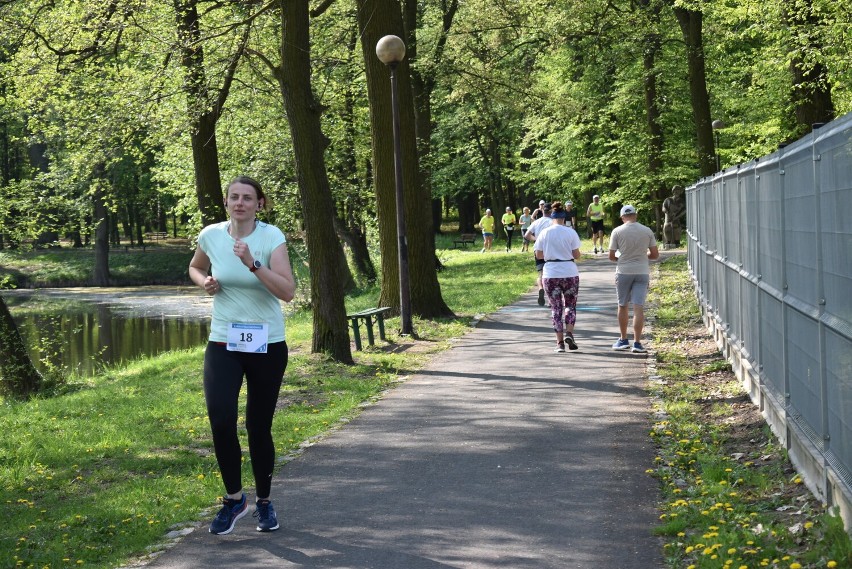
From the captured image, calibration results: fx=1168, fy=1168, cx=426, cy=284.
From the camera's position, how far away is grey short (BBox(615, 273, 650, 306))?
14605mm

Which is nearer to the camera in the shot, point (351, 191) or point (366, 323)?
point (366, 323)

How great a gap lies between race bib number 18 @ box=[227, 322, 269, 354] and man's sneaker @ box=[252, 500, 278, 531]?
3.09 feet

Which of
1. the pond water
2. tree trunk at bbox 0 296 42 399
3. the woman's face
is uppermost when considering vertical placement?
the woman's face

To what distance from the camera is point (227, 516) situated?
6.82 meters

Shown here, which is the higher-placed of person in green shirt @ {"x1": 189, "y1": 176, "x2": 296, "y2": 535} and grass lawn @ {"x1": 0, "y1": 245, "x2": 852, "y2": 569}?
person in green shirt @ {"x1": 189, "y1": 176, "x2": 296, "y2": 535}

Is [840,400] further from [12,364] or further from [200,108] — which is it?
[200,108]

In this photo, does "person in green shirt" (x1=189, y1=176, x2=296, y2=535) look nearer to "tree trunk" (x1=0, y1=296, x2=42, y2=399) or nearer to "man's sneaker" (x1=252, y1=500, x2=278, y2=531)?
"man's sneaker" (x1=252, y1=500, x2=278, y2=531)

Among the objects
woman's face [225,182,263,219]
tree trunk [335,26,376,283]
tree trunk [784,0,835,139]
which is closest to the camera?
woman's face [225,182,263,219]

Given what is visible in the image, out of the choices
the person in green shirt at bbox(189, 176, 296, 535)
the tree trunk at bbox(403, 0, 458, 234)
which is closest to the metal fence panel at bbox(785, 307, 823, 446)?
the person in green shirt at bbox(189, 176, 296, 535)

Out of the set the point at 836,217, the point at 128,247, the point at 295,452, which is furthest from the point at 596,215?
the point at 128,247

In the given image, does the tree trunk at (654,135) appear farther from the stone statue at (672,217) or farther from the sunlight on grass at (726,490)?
the sunlight on grass at (726,490)

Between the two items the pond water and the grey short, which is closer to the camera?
the grey short

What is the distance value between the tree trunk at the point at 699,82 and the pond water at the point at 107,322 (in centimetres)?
1336

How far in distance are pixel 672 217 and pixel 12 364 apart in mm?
24681
